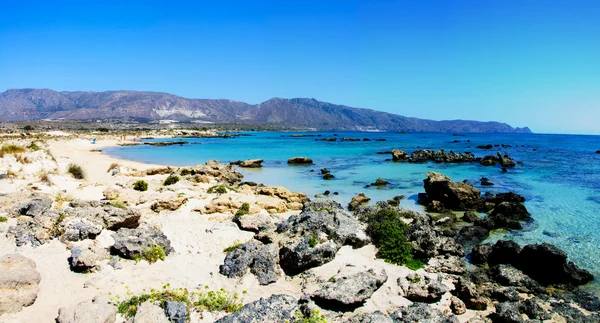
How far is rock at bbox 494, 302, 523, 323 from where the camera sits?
8480 millimetres

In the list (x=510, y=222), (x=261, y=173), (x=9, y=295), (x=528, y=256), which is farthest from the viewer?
(x=261, y=173)

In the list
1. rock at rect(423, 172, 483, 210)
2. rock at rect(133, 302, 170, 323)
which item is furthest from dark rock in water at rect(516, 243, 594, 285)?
rock at rect(133, 302, 170, 323)

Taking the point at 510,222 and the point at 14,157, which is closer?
the point at 510,222

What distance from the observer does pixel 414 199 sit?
2439 centimetres

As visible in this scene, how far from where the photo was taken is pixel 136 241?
1067 cm

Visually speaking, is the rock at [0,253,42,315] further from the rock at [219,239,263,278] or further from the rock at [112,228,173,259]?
the rock at [219,239,263,278]

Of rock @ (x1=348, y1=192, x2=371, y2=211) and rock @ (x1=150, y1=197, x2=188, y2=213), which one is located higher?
rock @ (x1=150, y1=197, x2=188, y2=213)

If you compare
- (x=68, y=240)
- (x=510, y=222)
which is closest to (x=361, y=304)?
(x=68, y=240)

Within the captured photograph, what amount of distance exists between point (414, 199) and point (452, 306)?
15980 millimetres

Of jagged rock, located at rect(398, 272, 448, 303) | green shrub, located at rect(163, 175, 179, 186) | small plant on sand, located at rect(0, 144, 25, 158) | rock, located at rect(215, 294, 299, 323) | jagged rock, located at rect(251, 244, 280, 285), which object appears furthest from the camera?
small plant on sand, located at rect(0, 144, 25, 158)

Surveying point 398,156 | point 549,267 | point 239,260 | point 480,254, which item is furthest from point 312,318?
point 398,156

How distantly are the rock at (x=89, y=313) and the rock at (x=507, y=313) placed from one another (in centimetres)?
931

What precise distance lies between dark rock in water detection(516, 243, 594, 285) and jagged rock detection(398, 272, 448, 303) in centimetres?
441

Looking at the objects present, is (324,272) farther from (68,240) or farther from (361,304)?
(68,240)
